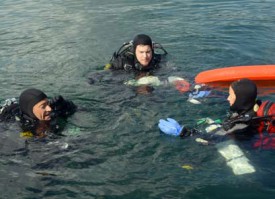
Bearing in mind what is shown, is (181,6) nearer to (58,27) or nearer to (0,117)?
(58,27)

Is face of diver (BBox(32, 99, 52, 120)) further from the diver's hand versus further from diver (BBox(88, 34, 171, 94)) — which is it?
diver (BBox(88, 34, 171, 94))

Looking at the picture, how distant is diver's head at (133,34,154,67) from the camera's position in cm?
723

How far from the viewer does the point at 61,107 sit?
572 centimetres

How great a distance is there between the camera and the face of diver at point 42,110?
5.16 metres

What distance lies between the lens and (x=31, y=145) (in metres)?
5.12

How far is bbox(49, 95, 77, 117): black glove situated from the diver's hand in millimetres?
1508

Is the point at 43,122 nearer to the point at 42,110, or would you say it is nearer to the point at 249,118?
the point at 42,110

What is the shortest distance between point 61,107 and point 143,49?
2257 millimetres

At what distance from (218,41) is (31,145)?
239 inches

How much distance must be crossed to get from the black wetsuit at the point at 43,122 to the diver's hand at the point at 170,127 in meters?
1.51

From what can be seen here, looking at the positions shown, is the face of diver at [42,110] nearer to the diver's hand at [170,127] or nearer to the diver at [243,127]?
the diver's hand at [170,127]

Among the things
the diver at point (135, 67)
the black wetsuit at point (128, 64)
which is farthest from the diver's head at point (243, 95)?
the black wetsuit at point (128, 64)

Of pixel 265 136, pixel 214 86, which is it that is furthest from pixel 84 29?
pixel 265 136

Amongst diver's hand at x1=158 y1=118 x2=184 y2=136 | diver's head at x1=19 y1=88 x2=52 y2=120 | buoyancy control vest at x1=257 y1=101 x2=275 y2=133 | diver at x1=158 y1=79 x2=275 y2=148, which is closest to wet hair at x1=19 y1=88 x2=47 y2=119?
diver's head at x1=19 y1=88 x2=52 y2=120
